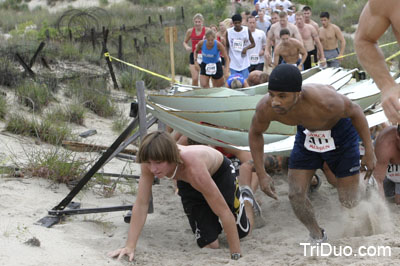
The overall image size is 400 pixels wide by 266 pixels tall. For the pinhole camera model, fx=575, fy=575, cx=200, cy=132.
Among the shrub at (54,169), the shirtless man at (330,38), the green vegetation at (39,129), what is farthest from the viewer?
the shirtless man at (330,38)

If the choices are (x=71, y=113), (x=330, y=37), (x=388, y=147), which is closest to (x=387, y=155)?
(x=388, y=147)

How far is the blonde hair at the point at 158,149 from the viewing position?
365 cm

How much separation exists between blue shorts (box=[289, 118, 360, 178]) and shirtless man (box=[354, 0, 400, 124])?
1360 mm

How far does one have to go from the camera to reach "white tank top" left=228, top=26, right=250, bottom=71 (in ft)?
35.4

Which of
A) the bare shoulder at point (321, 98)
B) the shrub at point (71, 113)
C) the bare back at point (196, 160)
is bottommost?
the shrub at point (71, 113)

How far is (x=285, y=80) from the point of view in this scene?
3.82m

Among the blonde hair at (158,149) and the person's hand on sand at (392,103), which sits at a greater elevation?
the person's hand on sand at (392,103)

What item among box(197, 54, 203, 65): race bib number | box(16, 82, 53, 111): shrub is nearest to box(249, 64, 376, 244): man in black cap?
box(16, 82, 53, 111): shrub

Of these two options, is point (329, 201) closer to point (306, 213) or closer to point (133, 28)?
point (306, 213)

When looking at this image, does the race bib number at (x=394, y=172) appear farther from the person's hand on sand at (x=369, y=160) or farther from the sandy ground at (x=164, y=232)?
the person's hand on sand at (x=369, y=160)

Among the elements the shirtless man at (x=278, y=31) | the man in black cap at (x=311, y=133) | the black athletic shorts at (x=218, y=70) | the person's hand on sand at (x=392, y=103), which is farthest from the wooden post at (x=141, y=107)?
the shirtless man at (x=278, y=31)

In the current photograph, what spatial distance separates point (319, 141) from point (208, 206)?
38.3 inches

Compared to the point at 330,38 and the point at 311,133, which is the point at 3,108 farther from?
the point at 330,38

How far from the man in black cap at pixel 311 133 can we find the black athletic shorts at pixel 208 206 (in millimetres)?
239
